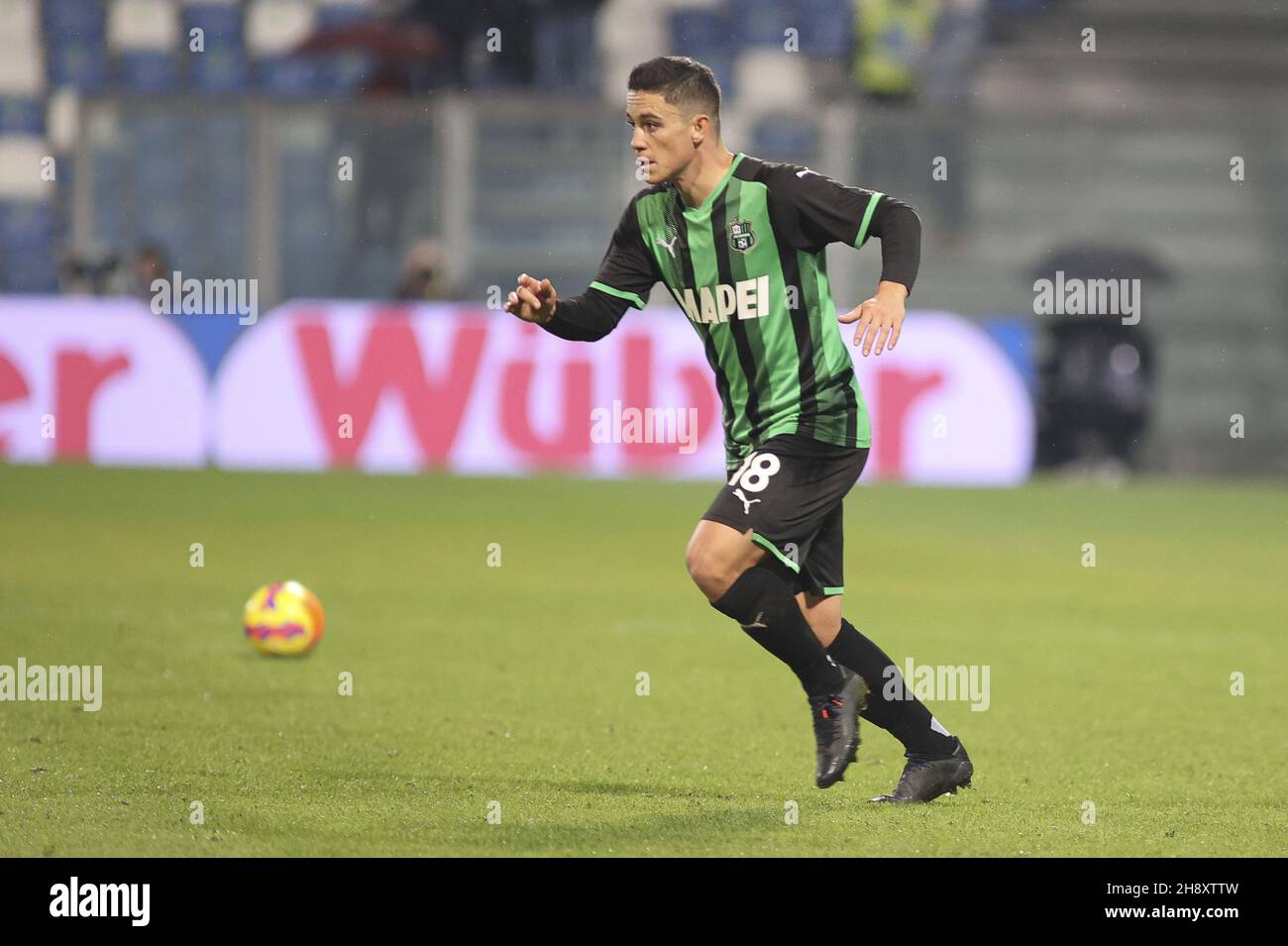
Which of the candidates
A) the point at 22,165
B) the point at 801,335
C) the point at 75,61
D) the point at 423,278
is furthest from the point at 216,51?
the point at 801,335

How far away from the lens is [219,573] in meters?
11.1

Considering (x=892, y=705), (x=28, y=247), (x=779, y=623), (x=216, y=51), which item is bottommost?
(x=892, y=705)

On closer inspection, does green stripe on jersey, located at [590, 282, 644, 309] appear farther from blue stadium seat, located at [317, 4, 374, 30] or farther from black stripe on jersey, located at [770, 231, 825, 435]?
blue stadium seat, located at [317, 4, 374, 30]

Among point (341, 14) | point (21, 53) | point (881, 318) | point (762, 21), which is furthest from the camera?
point (762, 21)

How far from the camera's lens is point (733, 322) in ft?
18.8

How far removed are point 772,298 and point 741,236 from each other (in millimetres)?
199

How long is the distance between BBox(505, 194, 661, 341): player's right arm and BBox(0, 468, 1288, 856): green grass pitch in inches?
53.9

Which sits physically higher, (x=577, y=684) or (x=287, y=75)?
(x=287, y=75)

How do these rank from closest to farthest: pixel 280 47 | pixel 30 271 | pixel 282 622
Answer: pixel 282 622
pixel 30 271
pixel 280 47

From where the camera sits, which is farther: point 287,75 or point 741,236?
point 287,75

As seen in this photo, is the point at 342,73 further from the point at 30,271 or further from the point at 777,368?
the point at 777,368

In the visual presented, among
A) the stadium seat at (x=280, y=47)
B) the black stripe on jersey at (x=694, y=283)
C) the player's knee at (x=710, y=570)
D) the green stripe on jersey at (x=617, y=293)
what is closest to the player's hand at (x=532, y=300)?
the green stripe on jersey at (x=617, y=293)
